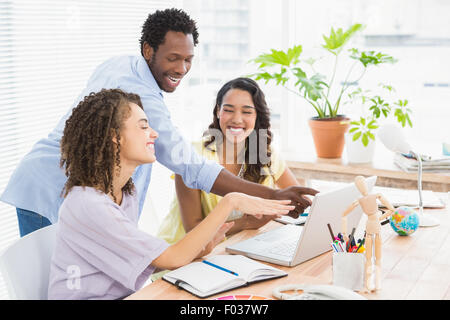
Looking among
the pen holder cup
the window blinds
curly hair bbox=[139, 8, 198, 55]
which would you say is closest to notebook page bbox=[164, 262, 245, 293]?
the pen holder cup

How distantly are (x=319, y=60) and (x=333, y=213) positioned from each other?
6.59 feet

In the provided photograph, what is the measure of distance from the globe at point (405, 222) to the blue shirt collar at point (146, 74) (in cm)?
92

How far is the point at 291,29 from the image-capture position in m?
3.38

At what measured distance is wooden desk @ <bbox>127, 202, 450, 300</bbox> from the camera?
1303 mm

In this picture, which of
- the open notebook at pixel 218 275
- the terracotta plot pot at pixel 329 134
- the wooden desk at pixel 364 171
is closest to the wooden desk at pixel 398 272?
the open notebook at pixel 218 275

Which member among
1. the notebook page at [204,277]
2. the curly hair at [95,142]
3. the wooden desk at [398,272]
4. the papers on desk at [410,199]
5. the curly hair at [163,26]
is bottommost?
the wooden desk at [398,272]

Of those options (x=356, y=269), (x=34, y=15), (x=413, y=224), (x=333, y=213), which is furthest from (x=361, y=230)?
(x=34, y=15)

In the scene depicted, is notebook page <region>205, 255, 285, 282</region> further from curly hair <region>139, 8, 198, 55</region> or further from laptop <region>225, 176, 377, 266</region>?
curly hair <region>139, 8, 198, 55</region>

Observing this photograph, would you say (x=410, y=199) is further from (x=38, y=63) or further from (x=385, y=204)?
(x=38, y=63)

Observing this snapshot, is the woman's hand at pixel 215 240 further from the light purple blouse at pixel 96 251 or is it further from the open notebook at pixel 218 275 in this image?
the light purple blouse at pixel 96 251

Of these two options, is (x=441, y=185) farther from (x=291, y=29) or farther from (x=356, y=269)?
(x=356, y=269)

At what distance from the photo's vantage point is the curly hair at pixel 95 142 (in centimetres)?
143

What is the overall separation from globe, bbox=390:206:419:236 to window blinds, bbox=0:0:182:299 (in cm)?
161
